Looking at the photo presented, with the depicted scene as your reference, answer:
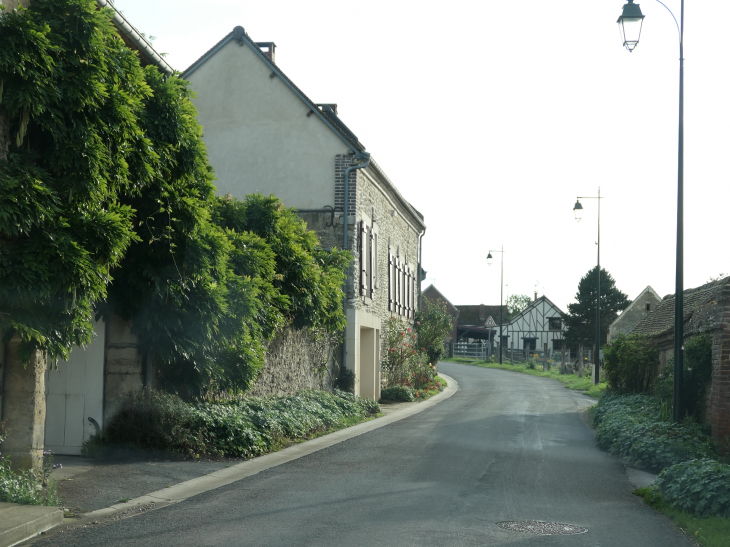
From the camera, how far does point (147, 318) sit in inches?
392

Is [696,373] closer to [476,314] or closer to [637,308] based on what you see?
[637,308]

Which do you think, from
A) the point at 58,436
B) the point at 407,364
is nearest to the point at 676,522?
the point at 58,436

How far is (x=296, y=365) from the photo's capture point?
15859 mm

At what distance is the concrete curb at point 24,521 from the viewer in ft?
18.4


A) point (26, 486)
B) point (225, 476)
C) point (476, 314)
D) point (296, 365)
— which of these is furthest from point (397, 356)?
point (476, 314)

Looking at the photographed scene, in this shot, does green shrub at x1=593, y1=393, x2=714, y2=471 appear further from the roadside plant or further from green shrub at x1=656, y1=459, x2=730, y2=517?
the roadside plant

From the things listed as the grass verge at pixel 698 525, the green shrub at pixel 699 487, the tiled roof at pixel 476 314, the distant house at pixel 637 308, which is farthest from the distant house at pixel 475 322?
the grass verge at pixel 698 525

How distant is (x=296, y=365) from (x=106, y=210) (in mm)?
8288

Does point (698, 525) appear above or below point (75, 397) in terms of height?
below

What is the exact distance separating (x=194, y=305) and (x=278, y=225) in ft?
14.6

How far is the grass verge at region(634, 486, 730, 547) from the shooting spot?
614cm

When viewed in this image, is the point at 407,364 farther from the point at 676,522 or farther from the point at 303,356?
the point at 676,522

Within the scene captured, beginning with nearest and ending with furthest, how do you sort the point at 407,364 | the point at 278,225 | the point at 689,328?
the point at 689,328 < the point at 278,225 < the point at 407,364

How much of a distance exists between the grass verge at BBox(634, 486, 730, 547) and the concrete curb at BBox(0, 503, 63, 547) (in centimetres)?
545
